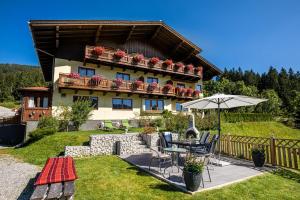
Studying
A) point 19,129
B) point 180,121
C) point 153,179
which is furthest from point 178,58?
point 153,179

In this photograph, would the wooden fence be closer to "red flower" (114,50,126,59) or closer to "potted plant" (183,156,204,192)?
"potted plant" (183,156,204,192)

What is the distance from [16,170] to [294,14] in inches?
584

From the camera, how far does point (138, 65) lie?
21.6 meters

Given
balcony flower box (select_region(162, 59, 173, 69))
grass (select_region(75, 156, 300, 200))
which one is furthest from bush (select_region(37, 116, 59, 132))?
balcony flower box (select_region(162, 59, 173, 69))

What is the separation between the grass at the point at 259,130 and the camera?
25.8 m

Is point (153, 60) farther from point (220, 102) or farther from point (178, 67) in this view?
point (220, 102)

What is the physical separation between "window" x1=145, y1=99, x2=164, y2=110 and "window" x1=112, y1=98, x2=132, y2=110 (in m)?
2.22

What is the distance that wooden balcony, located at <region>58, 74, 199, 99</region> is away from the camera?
1727cm

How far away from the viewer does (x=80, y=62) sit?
19578 mm

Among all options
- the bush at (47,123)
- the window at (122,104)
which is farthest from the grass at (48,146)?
the window at (122,104)

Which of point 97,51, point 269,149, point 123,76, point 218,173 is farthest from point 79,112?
point 269,149

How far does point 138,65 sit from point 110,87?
4.25m

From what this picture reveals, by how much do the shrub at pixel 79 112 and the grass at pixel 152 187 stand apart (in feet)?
29.9

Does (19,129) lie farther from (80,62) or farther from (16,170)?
(16,170)
